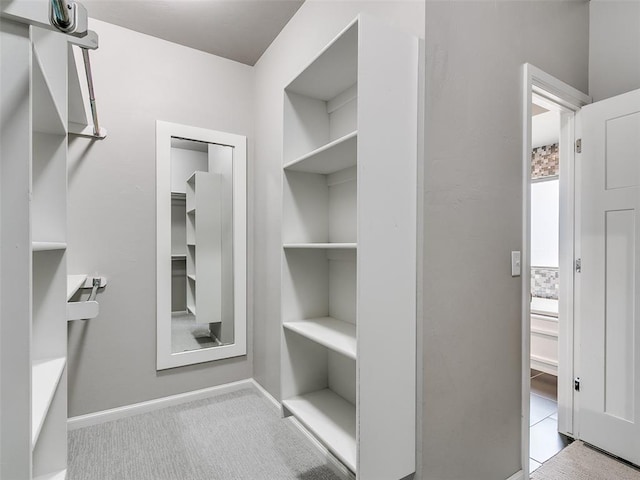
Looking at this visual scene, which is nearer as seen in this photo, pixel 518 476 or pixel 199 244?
pixel 518 476

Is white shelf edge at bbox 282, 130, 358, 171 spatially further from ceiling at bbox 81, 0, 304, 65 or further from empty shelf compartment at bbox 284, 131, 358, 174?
ceiling at bbox 81, 0, 304, 65

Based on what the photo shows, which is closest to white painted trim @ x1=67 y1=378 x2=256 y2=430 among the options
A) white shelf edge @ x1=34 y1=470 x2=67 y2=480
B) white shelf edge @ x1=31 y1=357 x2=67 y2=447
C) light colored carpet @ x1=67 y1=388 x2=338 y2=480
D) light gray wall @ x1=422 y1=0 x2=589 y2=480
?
light colored carpet @ x1=67 y1=388 x2=338 y2=480

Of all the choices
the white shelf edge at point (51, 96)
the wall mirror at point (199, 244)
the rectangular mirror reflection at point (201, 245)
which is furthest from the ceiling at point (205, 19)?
the white shelf edge at point (51, 96)

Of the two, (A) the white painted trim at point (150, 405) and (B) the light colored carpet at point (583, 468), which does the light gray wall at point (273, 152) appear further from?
(B) the light colored carpet at point (583, 468)

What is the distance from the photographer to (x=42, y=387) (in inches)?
38.5

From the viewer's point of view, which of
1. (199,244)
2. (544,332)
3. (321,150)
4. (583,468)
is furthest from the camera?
(544,332)

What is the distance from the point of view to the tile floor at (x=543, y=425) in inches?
76.6

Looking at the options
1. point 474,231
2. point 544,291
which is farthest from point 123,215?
point 544,291

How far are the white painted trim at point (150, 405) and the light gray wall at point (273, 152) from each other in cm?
22

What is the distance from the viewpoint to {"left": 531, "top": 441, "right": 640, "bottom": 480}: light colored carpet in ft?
5.70

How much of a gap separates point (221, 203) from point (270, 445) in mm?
1715

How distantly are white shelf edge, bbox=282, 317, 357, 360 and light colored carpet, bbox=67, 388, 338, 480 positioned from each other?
0.78m

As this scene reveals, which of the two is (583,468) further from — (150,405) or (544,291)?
(150,405)

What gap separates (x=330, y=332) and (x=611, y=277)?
169cm
